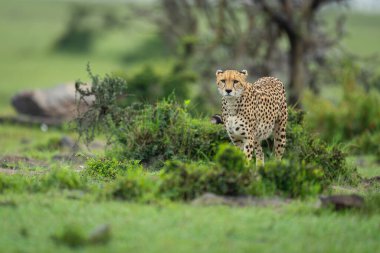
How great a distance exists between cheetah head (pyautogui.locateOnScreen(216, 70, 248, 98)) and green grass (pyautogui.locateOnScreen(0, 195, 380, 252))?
2.27m

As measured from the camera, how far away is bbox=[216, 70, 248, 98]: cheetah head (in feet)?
28.9

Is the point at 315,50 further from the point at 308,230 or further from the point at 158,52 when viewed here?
the point at 158,52

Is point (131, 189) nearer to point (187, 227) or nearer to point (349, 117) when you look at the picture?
point (187, 227)

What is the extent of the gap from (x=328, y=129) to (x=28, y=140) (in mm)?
6328

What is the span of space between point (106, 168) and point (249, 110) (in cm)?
181

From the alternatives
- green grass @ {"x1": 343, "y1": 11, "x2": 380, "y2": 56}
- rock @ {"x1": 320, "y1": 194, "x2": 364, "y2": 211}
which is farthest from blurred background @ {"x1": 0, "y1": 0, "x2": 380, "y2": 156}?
green grass @ {"x1": 343, "y1": 11, "x2": 380, "y2": 56}

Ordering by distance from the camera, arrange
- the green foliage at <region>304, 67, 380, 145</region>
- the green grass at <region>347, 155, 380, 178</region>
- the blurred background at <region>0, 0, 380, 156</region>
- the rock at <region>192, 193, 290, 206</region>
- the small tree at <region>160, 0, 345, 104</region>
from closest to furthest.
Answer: the rock at <region>192, 193, 290, 206</region>
the green grass at <region>347, 155, 380, 178</region>
the green foliage at <region>304, 67, 380, 145</region>
the blurred background at <region>0, 0, 380, 156</region>
the small tree at <region>160, 0, 345, 104</region>

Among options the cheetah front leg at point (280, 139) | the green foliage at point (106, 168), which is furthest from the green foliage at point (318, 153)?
the green foliage at point (106, 168)

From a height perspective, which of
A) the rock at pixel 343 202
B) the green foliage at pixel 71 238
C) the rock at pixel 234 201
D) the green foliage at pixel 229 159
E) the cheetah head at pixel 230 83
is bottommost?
the green foliage at pixel 71 238

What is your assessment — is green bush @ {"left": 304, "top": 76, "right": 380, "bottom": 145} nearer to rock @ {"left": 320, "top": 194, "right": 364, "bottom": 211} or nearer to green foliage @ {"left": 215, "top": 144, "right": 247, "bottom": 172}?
green foliage @ {"left": 215, "top": 144, "right": 247, "bottom": 172}

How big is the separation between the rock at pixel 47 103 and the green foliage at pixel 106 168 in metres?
11.3

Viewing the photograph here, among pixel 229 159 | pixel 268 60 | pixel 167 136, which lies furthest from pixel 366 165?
pixel 268 60

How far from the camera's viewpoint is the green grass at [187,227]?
18.1ft

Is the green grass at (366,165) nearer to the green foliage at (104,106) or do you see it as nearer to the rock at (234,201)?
the green foliage at (104,106)
